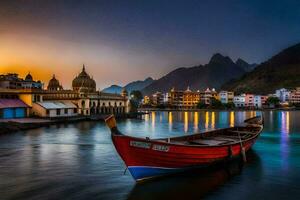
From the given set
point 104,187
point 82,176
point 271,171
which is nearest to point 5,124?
point 82,176

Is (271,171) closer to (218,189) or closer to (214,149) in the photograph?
(214,149)

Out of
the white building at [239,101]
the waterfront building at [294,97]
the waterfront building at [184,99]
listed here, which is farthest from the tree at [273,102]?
the waterfront building at [184,99]

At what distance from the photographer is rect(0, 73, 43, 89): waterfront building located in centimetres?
8228

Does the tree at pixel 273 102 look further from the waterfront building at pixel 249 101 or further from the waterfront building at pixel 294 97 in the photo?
the waterfront building at pixel 294 97

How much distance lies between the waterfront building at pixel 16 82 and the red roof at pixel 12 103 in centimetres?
1667

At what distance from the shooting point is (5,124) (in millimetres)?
48219

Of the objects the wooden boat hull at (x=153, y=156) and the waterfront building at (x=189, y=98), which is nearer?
the wooden boat hull at (x=153, y=156)

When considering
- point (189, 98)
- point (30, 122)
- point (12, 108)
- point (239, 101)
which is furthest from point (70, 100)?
Answer: point (239, 101)

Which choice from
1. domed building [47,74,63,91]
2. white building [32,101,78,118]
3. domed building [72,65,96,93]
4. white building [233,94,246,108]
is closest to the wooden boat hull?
white building [32,101,78,118]

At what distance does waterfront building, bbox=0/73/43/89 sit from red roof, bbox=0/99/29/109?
1667 centimetres

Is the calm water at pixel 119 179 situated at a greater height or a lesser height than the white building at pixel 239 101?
lesser

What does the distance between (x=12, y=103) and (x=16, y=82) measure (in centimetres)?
3086

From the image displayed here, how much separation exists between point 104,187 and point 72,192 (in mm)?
1789

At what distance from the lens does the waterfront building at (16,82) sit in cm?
8228
